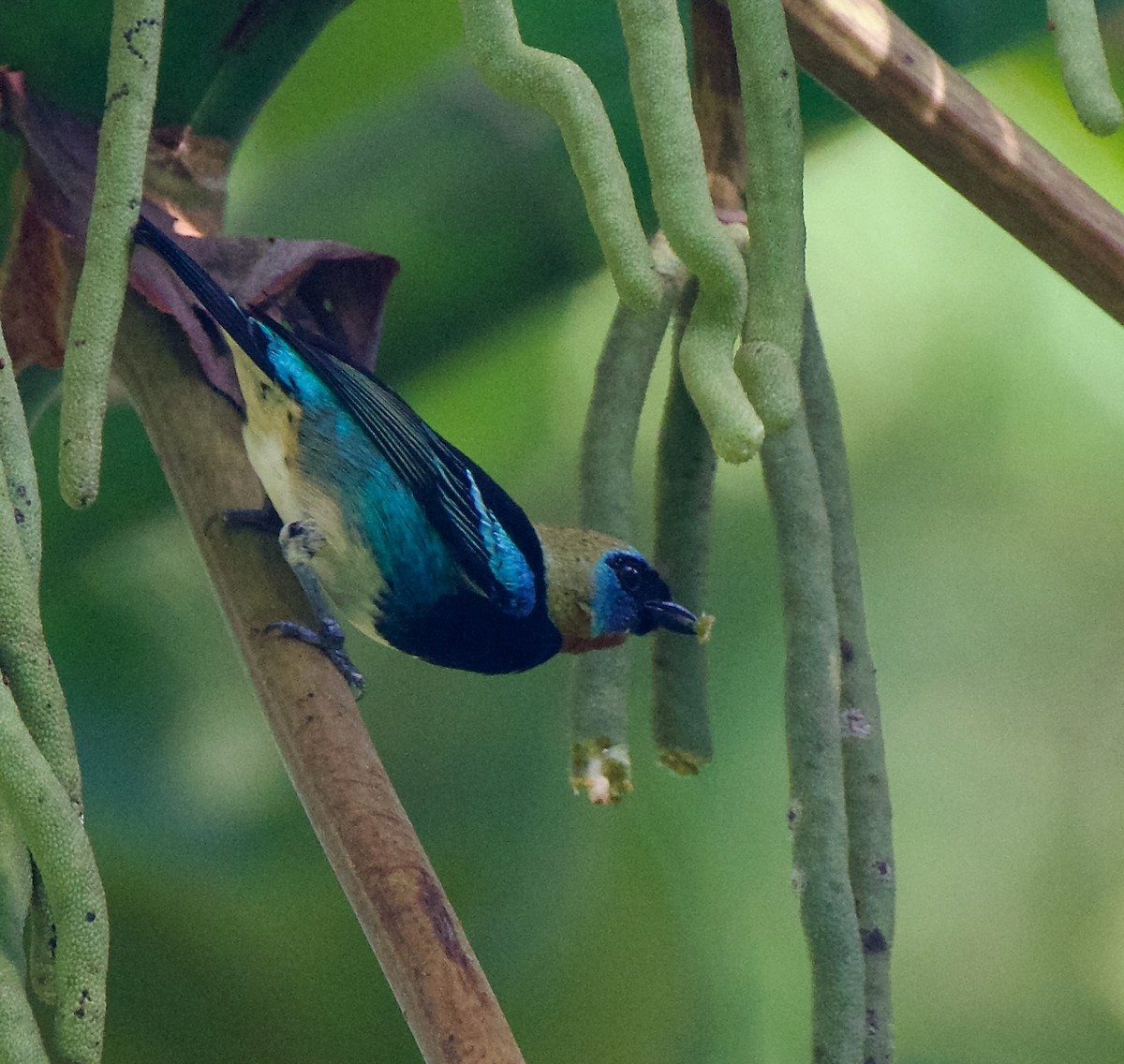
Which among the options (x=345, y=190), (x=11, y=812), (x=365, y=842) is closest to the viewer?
(x=11, y=812)

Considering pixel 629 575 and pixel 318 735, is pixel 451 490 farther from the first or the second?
pixel 318 735

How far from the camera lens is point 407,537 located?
0.87m

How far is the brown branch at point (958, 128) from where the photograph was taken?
0.66 meters

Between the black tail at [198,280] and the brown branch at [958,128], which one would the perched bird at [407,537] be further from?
the brown branch at [958,128]

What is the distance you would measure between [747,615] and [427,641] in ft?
0.73

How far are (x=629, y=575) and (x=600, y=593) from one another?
6cm

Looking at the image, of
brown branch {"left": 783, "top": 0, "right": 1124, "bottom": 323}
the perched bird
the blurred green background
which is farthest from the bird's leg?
brown branch {"left": 783, "top": 0, "right": 1124, "bottom": 323}

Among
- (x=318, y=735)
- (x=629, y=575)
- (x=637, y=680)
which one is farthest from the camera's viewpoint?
(x=637, y=680)

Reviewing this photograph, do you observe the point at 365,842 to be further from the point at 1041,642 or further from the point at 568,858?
the point at 1041,642

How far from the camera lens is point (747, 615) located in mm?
954

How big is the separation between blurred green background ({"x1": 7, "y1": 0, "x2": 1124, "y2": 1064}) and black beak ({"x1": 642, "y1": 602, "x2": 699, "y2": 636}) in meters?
0.21

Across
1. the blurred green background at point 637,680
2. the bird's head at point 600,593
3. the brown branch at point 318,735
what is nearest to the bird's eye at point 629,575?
the bird's head at point 600,593

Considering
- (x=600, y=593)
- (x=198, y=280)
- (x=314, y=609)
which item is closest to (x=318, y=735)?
(x=314, y=609)

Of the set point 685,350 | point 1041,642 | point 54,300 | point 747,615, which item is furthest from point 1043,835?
point 54,300
